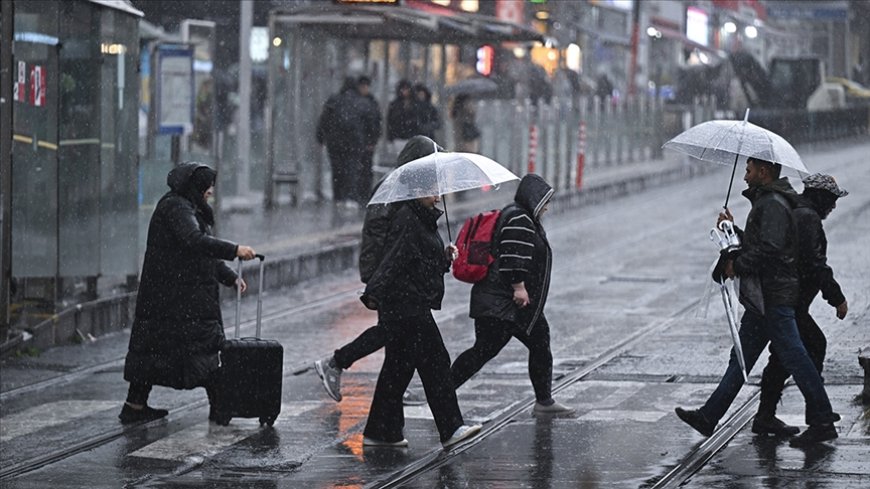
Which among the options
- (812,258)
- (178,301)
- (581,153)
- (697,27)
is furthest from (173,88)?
(697,27)

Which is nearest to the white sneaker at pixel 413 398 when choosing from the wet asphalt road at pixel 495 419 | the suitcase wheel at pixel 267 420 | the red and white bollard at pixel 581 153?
the wet asphalt road at pixel 495 419

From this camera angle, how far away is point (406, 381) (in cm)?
1036

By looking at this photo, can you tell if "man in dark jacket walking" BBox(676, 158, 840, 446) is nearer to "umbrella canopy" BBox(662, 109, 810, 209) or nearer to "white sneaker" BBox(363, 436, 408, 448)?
"umbrella canopy" BBox(662, 109, 810, 209)

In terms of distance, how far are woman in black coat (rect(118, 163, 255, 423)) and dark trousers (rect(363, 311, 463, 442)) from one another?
1164 millimetres

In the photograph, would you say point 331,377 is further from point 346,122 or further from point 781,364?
point 346,122

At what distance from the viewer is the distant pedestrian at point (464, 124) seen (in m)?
29.7

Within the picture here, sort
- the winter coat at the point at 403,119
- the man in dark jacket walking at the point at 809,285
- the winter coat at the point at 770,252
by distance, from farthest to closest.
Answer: the winter coat at the point at 403,119 → the man in dark jacket walking at the point at 809,285 → the winter coat at the point at 770,252

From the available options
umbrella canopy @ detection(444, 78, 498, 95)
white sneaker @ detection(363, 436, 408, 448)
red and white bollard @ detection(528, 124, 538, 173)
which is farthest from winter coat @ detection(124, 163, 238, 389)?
red and white bollard @ detection(528, 124, 538, 173)

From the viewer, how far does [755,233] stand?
9812 mm

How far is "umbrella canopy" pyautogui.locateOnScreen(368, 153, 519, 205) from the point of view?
33.0 ft

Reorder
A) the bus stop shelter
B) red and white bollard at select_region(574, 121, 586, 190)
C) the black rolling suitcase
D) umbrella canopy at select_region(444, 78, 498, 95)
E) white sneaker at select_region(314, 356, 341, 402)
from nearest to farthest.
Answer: the black rolling suitcase → white sneaker at select_region(314, 356, 341, 402) → the bus stop shelter → umbrella canopy at select_region(444, 78, 498, 95) → red and white bollard at select_region(574, 121, 586, 190)

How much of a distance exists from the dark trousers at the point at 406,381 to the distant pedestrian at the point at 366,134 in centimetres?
1461

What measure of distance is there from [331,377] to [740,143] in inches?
124

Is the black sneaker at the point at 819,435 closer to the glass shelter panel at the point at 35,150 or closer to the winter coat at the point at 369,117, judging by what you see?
the glass shelter panel at the point at 35,150
